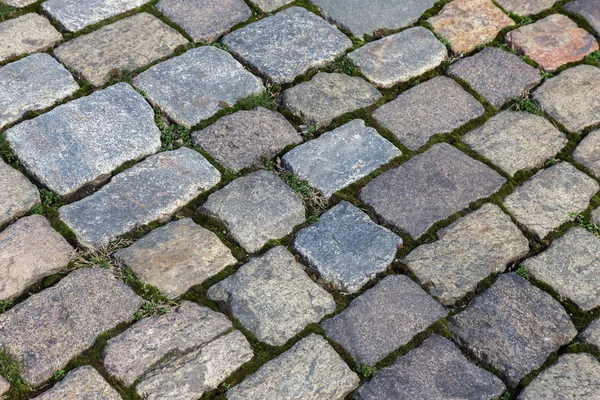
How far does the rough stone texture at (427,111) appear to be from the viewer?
349 centimetres

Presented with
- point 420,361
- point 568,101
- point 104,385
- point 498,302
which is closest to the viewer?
point 104,385

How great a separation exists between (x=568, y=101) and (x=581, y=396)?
5.41 ft

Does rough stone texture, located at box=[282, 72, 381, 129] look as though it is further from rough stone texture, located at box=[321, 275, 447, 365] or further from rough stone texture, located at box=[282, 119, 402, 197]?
rough stone texture, located at box=[321, 275, 447, 365]

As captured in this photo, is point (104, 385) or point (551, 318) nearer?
point (104, 385)

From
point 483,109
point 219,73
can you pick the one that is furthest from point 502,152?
point 219,73

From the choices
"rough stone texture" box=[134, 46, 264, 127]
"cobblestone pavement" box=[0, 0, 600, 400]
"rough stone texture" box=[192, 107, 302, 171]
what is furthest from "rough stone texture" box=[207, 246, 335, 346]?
"rough stone texture" box=[134, 46, 264, 127]

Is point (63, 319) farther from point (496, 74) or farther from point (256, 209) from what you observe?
point (496, 74)

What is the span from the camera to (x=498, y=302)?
9.43ft

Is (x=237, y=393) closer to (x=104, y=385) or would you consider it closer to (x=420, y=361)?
(x=104, y=385)

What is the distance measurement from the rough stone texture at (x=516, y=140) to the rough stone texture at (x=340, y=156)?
0.43 meters

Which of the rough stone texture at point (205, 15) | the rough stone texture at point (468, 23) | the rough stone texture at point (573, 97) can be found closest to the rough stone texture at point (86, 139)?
the rough stone texture at point (205, 15)

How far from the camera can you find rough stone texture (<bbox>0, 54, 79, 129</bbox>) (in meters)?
3.34

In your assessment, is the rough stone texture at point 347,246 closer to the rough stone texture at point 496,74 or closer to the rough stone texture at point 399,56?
the rough stone texture at point 399,56

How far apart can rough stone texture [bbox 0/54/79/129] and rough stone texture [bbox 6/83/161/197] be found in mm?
100
